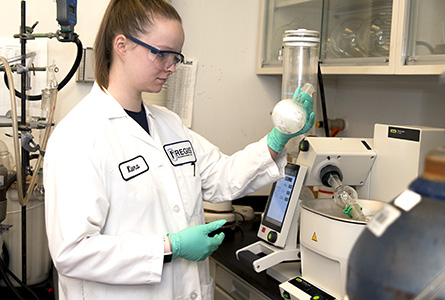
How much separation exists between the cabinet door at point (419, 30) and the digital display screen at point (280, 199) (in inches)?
21.6

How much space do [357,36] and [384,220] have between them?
1692 millimetres

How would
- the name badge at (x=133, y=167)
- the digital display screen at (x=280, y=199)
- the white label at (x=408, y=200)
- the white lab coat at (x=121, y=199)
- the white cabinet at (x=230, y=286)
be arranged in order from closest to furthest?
the white label at (x=408, y=200) < the white lab coat at (x=121, y=199) < the name badge at (x=133, y=167) < the digital display screen at (x=280, y=199) < the white cabinet at (x=230, y=286)

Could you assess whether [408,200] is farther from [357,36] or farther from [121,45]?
[357,36]

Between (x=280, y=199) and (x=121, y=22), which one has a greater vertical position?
(x=121, y=22)

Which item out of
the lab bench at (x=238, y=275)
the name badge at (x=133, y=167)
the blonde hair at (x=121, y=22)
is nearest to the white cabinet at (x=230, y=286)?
the lab bench at (x=238, y=275)

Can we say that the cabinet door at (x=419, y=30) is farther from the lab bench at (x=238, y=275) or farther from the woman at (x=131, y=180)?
the lab bench at (x=238, y=275)

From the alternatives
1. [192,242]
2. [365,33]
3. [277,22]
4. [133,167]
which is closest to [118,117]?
[133,167]

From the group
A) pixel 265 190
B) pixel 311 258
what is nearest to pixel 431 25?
pixel 311 258

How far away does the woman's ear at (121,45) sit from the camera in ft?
4.13

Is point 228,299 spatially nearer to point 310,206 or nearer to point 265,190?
point 310,206

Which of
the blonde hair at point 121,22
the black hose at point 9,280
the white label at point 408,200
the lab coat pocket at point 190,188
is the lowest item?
the black hose at point 9,280

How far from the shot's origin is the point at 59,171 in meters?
1.13

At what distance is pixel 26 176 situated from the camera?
5.82 ft

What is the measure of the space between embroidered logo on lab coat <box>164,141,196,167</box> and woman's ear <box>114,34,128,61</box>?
31cm
